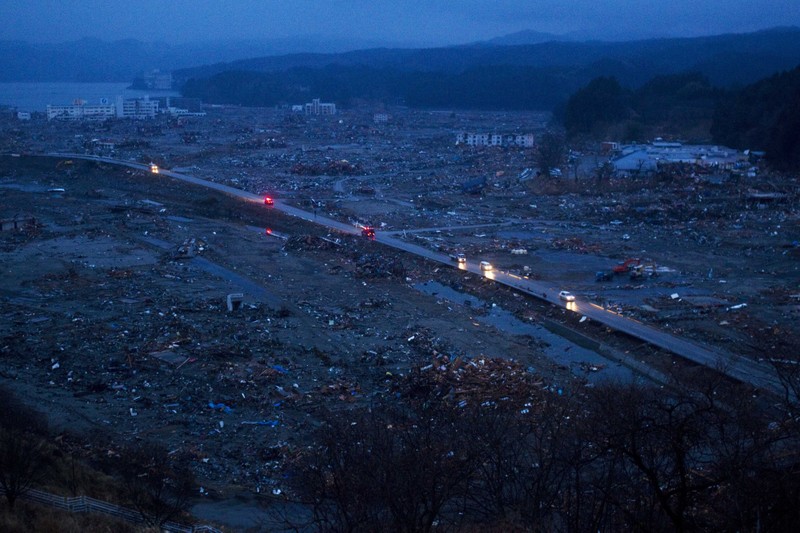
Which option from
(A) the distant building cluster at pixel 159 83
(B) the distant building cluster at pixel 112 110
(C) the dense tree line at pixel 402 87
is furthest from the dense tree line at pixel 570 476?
(A) the distant building cluster at pixel 159 83

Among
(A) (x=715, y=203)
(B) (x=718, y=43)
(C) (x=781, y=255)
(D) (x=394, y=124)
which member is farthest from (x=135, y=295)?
(B) (x=718, y=43)

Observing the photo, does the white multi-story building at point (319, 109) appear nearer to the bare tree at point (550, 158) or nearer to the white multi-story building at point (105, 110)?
the white multi-story building at point (105, 110)

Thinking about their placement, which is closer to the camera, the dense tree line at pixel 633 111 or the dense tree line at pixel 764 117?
the dense tree line at pixel 764 117

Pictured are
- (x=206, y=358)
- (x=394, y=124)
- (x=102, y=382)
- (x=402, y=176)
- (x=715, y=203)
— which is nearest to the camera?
(x=102, y=382)

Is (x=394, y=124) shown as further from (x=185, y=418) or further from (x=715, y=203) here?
(x=185, y=418)

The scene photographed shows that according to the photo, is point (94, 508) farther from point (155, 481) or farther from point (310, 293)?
point (310, 293)

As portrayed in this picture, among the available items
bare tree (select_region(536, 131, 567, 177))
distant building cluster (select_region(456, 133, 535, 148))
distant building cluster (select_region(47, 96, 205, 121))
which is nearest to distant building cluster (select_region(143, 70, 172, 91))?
distant building cluster (select_region(47, 96, 205, 121))
